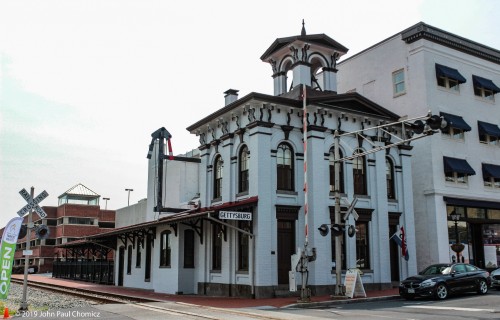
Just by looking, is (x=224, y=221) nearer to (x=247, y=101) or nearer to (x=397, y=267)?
(x=247, y=101)

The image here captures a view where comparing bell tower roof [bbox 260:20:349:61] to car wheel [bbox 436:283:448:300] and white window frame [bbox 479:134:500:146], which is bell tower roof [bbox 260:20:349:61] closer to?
white window frame [bbox 479:134:500:146]

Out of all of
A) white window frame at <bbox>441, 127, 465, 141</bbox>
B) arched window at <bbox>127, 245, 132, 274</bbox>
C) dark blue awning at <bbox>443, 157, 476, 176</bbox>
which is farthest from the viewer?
arched window at <bbox>127, 245, 132, 274</bbox>

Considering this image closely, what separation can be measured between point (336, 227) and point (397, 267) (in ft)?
26.9

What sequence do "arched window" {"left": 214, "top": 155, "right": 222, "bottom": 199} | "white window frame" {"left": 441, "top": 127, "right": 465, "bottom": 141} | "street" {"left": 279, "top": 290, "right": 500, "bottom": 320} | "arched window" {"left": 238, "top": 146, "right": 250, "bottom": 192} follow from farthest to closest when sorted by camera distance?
Answer: "white window frame" {"left": 441, "top": 127, "right": 465, "bottom": 141}
"arched window" {"left": 214, "top": 155, "right": 222, "bottom": 199}
"arched window" {"left": 238, "top": 146, "right": 250, "bottom": 192}
"street" {"left": 279, "top": 290, "right": 500, "bottom": 320}

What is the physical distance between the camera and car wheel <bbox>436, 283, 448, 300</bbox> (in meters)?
19.6

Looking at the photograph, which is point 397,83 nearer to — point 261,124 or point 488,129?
point 488,129

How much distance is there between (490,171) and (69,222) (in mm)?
58494

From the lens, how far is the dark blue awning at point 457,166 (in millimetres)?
29348

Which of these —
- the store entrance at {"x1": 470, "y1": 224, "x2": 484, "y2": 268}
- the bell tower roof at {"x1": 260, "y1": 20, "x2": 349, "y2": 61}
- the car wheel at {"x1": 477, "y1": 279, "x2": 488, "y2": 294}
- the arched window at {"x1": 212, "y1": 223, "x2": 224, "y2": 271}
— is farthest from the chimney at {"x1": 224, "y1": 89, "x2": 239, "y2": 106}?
the store entrance at {"x1": 470, "y1": 224, "x2": 484, "y2": 268}

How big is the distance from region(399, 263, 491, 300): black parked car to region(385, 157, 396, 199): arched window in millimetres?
6162

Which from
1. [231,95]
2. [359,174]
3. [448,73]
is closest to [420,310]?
[359,174]

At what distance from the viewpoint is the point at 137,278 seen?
→ 106 ft

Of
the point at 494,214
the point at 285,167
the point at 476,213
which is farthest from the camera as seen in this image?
the point at 494,214

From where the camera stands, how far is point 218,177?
26438mm
